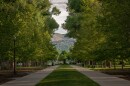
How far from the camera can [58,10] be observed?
302ft

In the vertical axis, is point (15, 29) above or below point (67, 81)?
above

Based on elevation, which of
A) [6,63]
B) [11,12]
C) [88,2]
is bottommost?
[6,63]

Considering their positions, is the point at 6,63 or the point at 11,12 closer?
the point at 11,12

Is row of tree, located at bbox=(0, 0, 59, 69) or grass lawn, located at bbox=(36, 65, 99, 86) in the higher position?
row of tree, located at bbox=(0, 0, 59, 69)

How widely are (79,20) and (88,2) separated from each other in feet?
55.7

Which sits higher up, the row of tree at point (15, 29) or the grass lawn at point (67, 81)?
the row of tree at point (15, 29)

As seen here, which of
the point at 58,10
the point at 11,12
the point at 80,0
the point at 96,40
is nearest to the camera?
the point at 11,12

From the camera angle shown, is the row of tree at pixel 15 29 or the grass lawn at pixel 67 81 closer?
the grass lawn at pixel 67 81

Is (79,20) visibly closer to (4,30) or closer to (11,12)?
(11,12)

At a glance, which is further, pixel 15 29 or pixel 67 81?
pixel 15 29

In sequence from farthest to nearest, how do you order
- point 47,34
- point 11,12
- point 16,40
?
point 47,34, point 16,40, point 11,12

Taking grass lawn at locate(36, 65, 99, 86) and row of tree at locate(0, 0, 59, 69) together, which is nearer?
grass lawn at locate(36, 65, 99, 86)

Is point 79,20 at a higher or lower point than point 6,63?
higher

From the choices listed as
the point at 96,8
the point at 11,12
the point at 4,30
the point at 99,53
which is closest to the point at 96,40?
the point at 96,8
